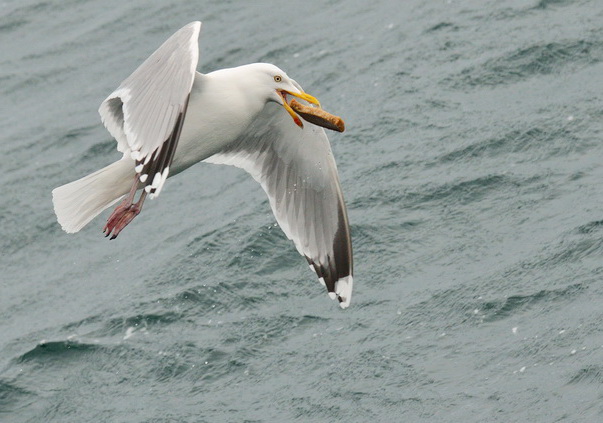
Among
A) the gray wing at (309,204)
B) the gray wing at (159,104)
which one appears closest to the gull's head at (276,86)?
the gray wing at (159,104)

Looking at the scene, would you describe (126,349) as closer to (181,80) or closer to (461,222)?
(461,222)

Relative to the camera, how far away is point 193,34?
9500 mm

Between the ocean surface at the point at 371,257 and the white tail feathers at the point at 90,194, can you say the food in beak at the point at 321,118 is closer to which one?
the white tail feathers at the point at 90,194

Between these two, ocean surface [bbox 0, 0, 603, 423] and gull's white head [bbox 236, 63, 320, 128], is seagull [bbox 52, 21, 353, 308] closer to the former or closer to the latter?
gull's white head [bbox 236, 63, 320, 128]

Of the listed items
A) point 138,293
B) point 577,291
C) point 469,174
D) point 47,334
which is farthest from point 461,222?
point 47,334

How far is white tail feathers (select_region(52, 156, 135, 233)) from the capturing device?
32.4 ft

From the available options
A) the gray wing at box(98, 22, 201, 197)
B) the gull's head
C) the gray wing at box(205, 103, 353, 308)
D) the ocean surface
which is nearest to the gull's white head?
the gull's head

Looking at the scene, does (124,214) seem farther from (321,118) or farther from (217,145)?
(321,118)

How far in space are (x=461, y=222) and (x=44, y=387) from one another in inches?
153

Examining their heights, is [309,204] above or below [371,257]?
above

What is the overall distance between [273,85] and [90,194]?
1447 mm

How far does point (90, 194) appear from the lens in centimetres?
991

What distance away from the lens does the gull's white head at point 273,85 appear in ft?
32.2

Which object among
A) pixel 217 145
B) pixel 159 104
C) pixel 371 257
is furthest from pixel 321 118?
pixel 371 257
